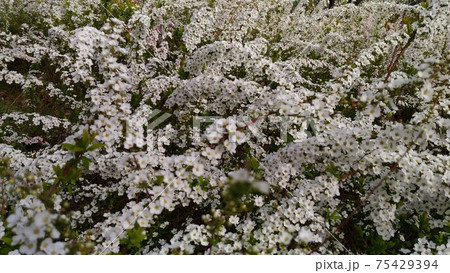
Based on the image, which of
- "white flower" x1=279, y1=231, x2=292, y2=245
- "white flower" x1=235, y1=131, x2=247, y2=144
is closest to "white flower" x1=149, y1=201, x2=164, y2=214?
"white flower" x1=235, y1=131, x2=247, y2=144

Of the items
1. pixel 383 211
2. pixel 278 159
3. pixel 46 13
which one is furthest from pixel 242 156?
pixel 46 13

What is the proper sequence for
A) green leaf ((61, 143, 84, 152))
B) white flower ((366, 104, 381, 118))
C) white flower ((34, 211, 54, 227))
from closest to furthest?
white flower ((34, 211, 54, 227)) < green leaf ((61, 143, 84, 152)) < white flower ((366, 104, 381, 118))

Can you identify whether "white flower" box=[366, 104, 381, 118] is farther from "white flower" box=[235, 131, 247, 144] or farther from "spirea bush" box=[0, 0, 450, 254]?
"white flower" box=[235, 131, 247, 144]

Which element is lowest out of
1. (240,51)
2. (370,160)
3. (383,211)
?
(383,211)

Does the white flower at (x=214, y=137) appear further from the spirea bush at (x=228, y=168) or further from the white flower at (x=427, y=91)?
the white flower at (x=427, y=91)

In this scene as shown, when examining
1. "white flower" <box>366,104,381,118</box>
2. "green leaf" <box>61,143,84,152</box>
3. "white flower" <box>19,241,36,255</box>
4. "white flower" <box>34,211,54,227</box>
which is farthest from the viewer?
"white flower" <box>366,104,381,118</box>

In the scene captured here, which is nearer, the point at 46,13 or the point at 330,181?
the point at 330,181

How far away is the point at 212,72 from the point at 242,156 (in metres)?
1.02

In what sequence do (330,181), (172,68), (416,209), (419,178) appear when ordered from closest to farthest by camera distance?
(419,178), (330,181), (416,209), (172,68)

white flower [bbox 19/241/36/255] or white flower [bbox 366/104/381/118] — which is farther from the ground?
white flower [bbox 366/104/381/118]

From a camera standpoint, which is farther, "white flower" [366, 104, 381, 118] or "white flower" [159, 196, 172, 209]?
"white flower" [366, 104, 381, 118]

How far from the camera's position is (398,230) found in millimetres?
3010

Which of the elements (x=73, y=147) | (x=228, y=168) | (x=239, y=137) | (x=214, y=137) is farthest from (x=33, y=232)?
(x=228, y=168)
